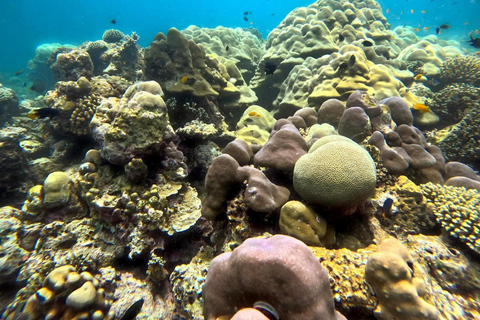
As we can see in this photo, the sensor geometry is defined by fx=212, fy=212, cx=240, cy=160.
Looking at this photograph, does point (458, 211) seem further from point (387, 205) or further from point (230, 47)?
point (230, 47)

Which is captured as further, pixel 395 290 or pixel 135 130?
pixel 135 130

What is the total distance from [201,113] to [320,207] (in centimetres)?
431

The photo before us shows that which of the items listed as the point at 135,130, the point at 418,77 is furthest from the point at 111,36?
the point at 418,77

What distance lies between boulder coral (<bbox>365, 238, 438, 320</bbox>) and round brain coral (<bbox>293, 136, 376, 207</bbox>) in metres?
0.84

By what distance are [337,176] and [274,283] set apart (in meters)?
1.68

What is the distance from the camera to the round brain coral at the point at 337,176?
2791 millimetres

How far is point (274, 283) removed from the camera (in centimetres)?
172

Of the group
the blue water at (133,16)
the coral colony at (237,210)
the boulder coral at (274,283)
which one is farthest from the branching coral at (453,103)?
the blue water at (133,16)

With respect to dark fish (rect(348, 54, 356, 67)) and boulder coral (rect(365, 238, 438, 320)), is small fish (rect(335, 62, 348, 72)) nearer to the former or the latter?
dark fish (rect(348, 54, 356, 67))

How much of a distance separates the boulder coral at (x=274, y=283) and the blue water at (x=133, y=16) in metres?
64.7

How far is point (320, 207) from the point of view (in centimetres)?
308

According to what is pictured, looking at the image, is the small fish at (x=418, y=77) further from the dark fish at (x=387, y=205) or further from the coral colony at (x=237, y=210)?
the dark fish at (x=387, y=205)

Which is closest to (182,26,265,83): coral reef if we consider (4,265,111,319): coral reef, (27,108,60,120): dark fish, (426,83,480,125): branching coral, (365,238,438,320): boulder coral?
(27,108,60,120): dark fish

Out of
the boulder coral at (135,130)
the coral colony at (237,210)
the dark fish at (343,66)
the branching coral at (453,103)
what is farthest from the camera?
the branching coral at (453,103)
